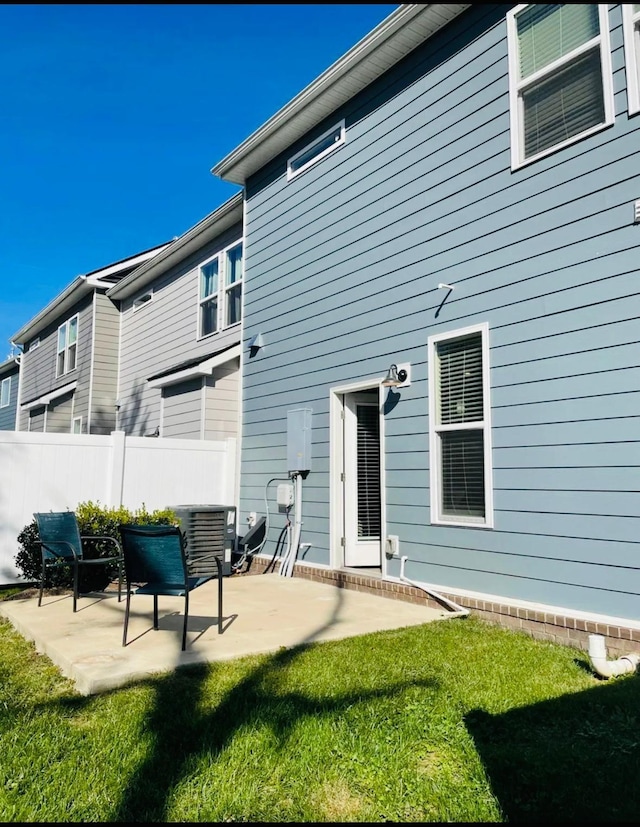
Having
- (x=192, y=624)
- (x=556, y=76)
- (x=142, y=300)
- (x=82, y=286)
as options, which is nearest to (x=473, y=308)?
(x=556, y=76)

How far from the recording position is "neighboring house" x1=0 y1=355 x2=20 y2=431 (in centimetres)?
2336

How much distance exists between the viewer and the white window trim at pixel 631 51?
4.72 m

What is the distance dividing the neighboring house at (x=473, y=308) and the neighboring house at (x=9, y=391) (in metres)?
17.9

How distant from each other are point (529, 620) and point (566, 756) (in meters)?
2.25

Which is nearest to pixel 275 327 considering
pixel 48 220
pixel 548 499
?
pixel 548 499

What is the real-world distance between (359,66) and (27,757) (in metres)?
7.17

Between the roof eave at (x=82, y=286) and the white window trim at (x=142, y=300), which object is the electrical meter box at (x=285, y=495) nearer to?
the white window trim at (x=142, y=300)

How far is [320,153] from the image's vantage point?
837 centimetres

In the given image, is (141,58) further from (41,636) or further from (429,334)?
(41,636)

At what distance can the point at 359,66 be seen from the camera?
716cm

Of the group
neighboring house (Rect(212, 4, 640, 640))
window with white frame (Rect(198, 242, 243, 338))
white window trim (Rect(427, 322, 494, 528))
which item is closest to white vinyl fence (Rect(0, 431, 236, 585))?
neighboring house (Rect(212, 4, 640, 640))

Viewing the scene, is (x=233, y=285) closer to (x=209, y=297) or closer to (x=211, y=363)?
(x=209, y=297)

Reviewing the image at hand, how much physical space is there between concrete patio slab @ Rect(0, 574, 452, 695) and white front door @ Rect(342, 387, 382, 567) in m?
0.73

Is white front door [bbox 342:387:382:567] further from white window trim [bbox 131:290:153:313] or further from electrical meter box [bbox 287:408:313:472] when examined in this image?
white window trim [bbox 131:290:153:313]
